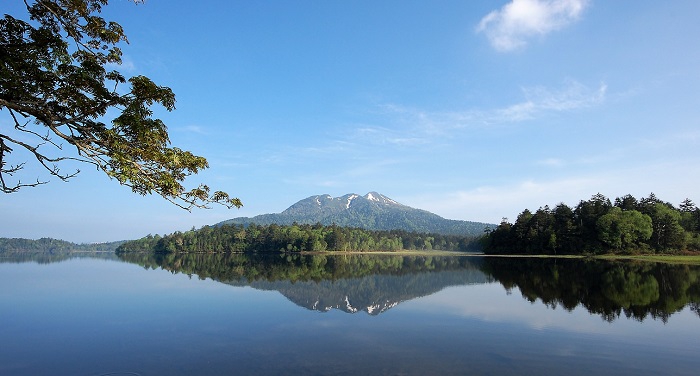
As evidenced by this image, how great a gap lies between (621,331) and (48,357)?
1056 inches

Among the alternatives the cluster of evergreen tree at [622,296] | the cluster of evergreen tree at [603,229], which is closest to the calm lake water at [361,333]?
the cluster of evergreen tree at [622,296]

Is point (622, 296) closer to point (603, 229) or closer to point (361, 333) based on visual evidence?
point (361, 333)

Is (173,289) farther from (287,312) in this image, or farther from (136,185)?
(136,185)

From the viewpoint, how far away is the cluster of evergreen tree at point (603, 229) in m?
102

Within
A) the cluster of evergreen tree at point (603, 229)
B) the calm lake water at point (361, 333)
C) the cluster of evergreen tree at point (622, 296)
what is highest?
the cluster of evergreen tree at point (603, 229)

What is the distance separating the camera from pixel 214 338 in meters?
18.9

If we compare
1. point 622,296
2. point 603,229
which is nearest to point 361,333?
point 622,296

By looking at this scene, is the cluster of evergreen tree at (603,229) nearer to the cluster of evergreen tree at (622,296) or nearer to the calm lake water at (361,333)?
the cluster of evergreen tree at (622,296)

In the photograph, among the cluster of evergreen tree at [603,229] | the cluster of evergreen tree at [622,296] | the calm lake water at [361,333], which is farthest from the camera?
the cluster of evergreen tree at [603,229]

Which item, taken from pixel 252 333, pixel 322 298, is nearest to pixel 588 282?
pixel 322 298

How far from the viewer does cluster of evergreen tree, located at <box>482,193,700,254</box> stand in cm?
10225

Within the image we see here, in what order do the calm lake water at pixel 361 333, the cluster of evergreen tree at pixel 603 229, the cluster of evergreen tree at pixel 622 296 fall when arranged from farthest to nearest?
1. the cluster of evergreen tree at pixel 603 229
2. the cluster of evergreen tree at pixel 622 296
3. the calm lake water at pixel 361 333

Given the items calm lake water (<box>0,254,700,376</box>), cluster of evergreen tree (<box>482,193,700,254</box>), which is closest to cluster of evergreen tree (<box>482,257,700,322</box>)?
calm lake water (<box>0,254,700,376</box>)

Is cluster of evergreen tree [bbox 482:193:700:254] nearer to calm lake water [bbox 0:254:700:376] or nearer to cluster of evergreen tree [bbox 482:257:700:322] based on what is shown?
cluster of evergreen tree [bbox 482:257:700:322]
